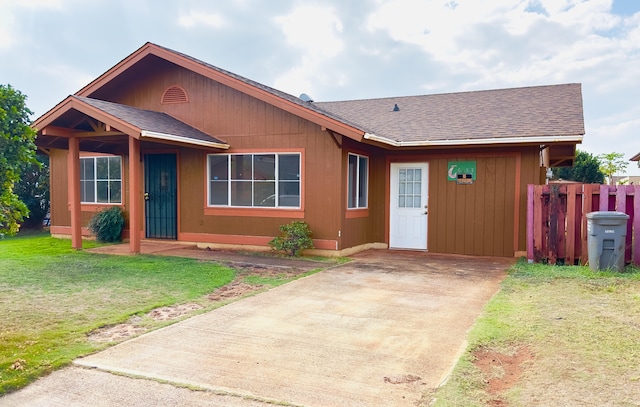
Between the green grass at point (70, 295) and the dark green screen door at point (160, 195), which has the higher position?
the dark green screen door at point (160, 195)

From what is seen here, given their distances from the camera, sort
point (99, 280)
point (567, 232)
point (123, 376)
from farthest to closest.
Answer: point (567, 232)
point (99, 280)
point (123, 376)

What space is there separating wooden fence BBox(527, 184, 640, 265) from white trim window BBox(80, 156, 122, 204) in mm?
10094

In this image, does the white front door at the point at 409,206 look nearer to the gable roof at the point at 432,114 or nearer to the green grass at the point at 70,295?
the gable roof at the point at 432,114

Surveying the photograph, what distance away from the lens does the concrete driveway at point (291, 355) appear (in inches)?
127

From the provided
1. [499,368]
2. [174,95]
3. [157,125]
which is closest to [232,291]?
[499,368]

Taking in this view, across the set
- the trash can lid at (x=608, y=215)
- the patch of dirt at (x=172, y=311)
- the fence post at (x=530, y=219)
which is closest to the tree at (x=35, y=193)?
the patch of dirt at (x=172, y=311)

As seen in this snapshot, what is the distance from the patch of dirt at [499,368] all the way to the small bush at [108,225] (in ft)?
33.9

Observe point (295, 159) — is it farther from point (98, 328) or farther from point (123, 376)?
point (123, 376)

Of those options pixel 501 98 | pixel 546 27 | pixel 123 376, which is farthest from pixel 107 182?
pixel 546 27

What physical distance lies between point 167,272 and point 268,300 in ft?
8.56

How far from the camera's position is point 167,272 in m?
7.77

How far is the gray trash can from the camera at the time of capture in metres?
7.46

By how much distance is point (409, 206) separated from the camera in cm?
1101

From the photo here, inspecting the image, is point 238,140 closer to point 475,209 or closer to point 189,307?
point 475,209
